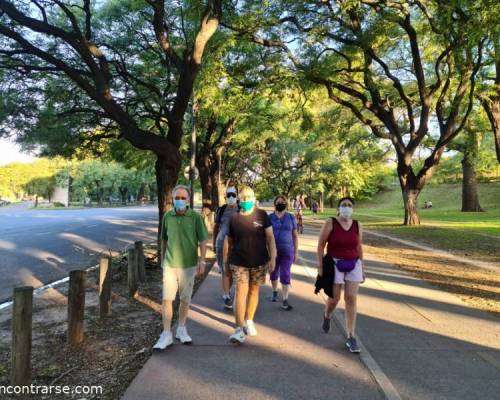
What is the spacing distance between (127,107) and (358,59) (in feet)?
34.5

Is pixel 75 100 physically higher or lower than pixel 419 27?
lower

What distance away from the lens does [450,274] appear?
9.59 meters

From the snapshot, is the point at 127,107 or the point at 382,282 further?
the point at 127,107

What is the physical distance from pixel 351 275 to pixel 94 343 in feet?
9.92

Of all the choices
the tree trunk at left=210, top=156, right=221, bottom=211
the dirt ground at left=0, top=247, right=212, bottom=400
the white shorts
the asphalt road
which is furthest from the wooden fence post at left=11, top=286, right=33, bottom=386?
the tree trunk at left=210, top=156, right=221, bottom=211

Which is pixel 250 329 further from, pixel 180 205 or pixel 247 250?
pixel 180 205

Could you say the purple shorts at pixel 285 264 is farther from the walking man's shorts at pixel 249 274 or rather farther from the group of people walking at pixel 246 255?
the walking man's shorts at pixel 249 274

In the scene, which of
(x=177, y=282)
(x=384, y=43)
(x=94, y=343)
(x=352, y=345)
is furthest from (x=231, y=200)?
(x=384, y=43)

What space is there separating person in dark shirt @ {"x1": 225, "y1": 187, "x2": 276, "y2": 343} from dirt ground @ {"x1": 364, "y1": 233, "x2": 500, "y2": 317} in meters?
3.72

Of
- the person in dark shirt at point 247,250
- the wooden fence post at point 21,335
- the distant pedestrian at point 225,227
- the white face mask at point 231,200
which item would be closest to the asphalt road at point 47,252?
the distant pedestrian at point 225,227

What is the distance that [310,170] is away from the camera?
4856 centimetres

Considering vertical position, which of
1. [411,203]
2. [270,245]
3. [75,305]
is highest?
[411,203]

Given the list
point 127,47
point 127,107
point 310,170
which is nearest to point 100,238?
point 127,107

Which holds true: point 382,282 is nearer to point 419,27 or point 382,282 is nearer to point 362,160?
point 419,27
